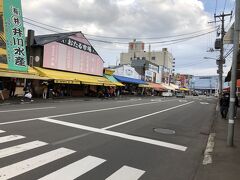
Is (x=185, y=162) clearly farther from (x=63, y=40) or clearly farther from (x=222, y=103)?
(x=63, y=40)

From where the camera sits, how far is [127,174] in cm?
579

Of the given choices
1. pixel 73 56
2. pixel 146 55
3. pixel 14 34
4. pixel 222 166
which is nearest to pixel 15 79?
pixel 14 34

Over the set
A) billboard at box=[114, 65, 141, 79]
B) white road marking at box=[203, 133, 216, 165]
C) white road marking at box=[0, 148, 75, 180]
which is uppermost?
billboard at box=[114, 65, 141, 79]

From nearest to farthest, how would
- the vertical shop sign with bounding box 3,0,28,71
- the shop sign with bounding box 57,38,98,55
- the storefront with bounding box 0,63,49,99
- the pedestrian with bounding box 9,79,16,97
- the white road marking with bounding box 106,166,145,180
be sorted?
the white road marking with bounding box 106,166,145,180
the storefront with bounding box 0,63,49,99
the vertical shop sign with bounding box 3,0,28,71
the pedestrian with bounding box 9,79,16,97
the shop sign with bounding box 57,38,98,55

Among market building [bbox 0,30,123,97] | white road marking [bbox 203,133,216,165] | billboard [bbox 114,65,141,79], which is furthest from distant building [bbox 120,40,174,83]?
white road marking [bbox 203,133,216,165]

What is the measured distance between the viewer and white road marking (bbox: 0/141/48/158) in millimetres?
6583

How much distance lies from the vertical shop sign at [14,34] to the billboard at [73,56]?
5.29 m

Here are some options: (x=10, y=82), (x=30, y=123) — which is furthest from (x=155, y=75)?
(x=30, y=123)

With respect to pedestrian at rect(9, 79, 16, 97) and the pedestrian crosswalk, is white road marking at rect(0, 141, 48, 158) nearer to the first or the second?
the pedestrian crosswalk

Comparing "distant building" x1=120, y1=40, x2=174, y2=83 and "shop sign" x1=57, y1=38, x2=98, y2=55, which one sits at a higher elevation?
"distant building" x1=120, y1=40, x2=174, y2=83

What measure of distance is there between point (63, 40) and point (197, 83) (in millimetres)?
116284

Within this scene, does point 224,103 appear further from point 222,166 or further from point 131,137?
point 222,166

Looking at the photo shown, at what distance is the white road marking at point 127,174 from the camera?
18.2ft

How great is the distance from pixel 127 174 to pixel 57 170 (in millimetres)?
1407
